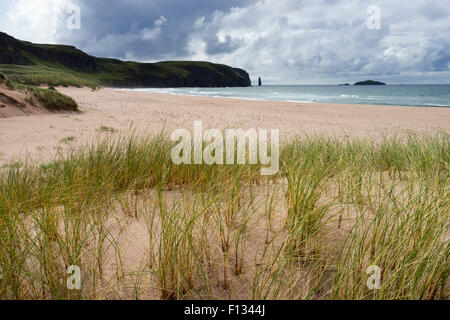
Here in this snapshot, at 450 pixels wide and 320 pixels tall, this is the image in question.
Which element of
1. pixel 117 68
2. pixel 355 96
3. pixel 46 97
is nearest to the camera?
pixel 46 97

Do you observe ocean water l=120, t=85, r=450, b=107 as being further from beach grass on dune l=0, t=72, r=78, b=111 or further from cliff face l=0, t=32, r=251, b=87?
cliff face l=0, t=32, r=251, b=87

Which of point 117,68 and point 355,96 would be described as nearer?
point 355,96

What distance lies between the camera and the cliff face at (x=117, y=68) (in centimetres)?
6116

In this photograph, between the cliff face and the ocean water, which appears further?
the cliff face

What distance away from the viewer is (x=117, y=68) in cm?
9462

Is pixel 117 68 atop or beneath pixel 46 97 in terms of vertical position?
atop

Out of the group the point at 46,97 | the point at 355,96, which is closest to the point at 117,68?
the point at 355,96

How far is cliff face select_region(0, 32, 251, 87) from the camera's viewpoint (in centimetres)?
6116

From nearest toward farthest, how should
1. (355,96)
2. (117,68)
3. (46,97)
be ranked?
1. (46,97)
2. (355,96)
3. (117,68)

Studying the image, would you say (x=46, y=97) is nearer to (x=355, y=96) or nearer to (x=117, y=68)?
(x=355, y=96)

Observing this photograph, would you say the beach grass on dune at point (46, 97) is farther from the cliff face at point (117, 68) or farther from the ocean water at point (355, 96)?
the cliff face at point (117, 68)

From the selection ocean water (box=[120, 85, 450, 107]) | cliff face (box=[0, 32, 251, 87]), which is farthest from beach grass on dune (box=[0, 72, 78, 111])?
cliff face (box=[0, 32, 251, 87])

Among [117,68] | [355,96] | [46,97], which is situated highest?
[117,68]
